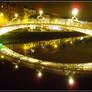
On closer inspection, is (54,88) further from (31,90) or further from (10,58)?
(10,58)

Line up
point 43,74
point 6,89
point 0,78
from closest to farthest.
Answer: point 6,89 → point 0,78 → point 43,74

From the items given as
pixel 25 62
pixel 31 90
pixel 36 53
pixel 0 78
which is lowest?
pixel 31 90

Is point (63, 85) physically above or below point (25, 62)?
below

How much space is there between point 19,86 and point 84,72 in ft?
12.8

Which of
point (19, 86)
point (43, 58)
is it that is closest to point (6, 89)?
point (19, 86)

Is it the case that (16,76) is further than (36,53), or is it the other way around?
(36,53)

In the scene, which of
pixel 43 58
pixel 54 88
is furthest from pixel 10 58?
pixel 54 88

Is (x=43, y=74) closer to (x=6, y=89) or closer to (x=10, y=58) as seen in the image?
(x=6, y=89)

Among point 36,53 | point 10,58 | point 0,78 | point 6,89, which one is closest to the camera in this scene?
point 6,89

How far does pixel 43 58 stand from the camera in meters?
13.0

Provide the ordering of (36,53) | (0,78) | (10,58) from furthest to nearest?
1. (36,53)
2. (10,58)
3. (0,78)

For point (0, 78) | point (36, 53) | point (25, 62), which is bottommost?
point (0, 78)

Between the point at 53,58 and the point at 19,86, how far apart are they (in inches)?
208

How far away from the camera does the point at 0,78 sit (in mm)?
8898
